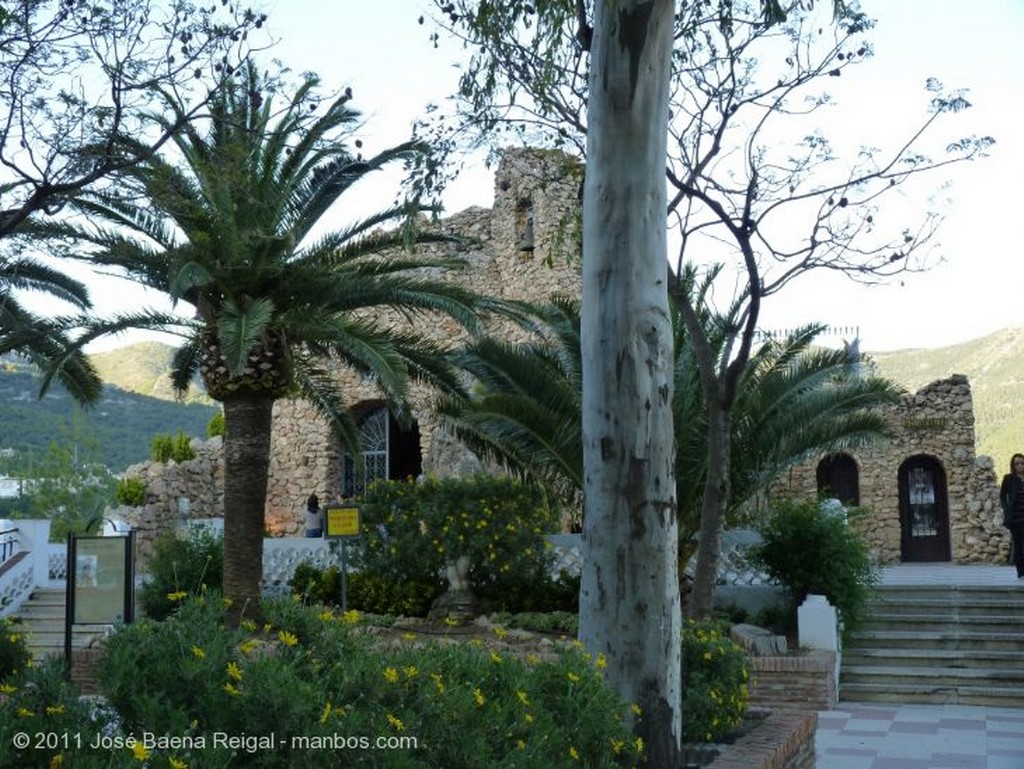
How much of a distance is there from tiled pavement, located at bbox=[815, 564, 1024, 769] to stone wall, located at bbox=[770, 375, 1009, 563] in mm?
9930

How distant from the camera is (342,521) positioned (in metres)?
13.7

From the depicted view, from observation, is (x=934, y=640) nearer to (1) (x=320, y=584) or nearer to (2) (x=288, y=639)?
(1) (x=320, y=584)

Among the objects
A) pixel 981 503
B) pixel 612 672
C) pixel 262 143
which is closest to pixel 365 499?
pixel 262 143

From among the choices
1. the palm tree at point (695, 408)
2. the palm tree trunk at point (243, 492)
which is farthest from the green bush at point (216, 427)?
the palm tree trunk at point (243, 492)

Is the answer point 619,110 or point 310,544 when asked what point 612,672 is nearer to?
point 619,110

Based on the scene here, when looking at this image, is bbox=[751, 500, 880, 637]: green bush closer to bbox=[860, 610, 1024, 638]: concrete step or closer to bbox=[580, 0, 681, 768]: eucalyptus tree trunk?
bbox=[860, 610, 1024, 638]: concrete step

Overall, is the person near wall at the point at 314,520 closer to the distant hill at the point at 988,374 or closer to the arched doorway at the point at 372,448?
the arched doorway at the point at 372,448

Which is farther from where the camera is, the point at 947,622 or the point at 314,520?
the point at 314,520

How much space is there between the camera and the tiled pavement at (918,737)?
8500 millimetres

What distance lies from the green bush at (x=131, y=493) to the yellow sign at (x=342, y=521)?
929 cm

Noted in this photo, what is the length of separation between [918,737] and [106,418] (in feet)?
159

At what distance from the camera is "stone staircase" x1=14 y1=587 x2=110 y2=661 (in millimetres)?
14117

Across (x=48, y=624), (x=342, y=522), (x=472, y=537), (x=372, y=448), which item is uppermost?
(x=372, y=448)

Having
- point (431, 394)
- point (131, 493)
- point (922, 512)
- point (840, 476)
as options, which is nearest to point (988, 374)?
point (922, 512)
